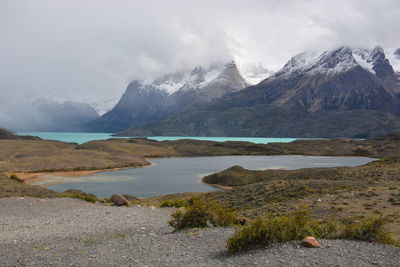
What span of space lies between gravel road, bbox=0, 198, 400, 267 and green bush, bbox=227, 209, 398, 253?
0.46m

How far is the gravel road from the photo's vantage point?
1023cm

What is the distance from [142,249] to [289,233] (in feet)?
17.6

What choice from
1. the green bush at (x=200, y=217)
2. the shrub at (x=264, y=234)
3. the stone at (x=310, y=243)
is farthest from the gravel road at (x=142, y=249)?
the green bush at (x=200, y=217)

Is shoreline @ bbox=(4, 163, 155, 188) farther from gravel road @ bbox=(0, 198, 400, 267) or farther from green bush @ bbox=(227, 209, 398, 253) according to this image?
→ green bush @ bbox=(227, 209, 398, 253)

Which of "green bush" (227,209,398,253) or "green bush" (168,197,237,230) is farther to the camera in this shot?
"green bush" (168,197,237,230)

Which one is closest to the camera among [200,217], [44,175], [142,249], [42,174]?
[142,249]

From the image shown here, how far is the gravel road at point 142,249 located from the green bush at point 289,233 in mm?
457

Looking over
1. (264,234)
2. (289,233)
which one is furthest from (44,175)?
(289,233)

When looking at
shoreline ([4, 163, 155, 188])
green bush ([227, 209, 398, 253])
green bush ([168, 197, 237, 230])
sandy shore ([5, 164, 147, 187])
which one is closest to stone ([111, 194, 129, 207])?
green bush ([168, 197, 237, 230])

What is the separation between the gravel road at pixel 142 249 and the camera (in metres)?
10.2

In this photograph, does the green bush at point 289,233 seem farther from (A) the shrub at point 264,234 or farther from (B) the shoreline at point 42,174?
(B) the shoreline at point 42,174

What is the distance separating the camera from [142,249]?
12.2 meters

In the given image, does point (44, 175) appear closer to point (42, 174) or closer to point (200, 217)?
point (42, 174)

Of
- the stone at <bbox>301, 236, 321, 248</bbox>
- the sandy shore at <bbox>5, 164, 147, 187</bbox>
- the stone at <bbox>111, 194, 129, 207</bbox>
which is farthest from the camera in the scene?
the sandy shore at <bbox>5, 164, 147, 187</bbox>
